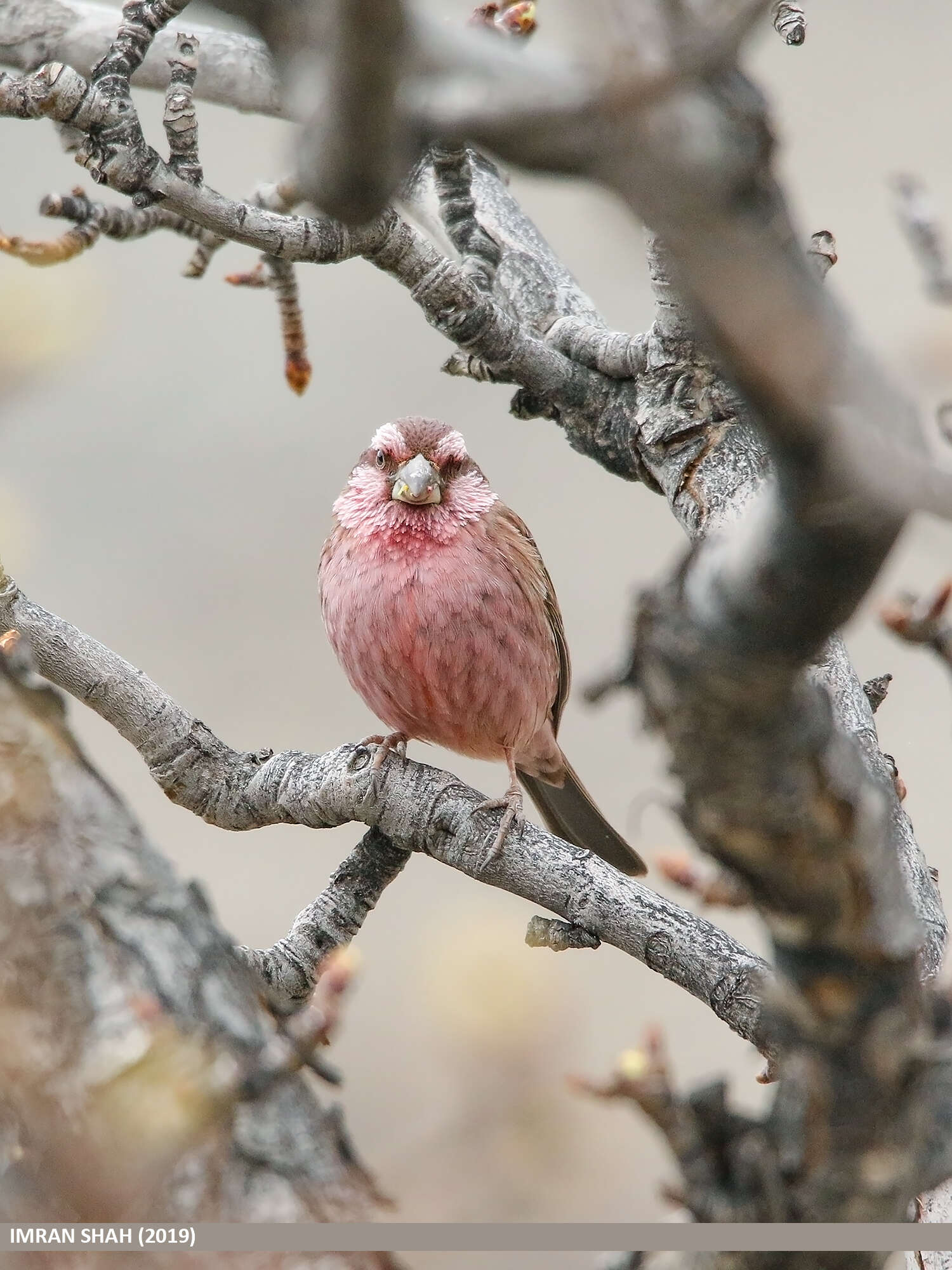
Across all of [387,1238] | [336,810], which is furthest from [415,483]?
[387,1238]

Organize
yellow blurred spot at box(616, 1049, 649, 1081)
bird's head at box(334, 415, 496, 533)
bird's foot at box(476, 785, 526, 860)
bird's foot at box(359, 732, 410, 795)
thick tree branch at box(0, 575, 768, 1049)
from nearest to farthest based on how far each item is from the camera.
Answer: yellow blurred spot at box(616, 1049, 649, 1081), thick tree branch at box(0, 575, 768, 1049), bird's foot at box(476, 785, 526, 860), bird's foot at box(359, 732, 410, 795), bird's head at box(334, 415, 496, 533)

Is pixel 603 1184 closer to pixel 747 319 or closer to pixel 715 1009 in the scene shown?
pixel 715 1009

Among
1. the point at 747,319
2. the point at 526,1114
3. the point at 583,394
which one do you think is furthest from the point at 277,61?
the point at 583,394

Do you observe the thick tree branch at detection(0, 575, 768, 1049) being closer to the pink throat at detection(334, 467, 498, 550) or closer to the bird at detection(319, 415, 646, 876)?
the bird at detection(319, 415, 646, 876)

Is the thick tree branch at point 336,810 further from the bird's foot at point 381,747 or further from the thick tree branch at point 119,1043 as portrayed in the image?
the thick tree branch at point 119,1043

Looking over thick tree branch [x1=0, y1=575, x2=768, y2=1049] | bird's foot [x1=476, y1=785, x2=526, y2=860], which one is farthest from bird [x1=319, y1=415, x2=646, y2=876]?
thick tree branch [x1=0, y1=575, x2=768, y2=1049]
